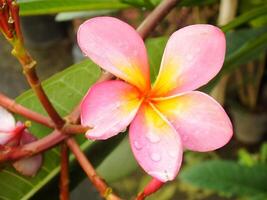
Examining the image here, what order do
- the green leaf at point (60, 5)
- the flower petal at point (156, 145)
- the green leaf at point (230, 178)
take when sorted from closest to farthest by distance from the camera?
the flower petal at point (156, 145)
the green leaf at point (60, 5)
the green leaf at point (230, 178)

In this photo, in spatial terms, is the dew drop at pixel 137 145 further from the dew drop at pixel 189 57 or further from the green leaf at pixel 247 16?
the green leaf at pixel 247 16

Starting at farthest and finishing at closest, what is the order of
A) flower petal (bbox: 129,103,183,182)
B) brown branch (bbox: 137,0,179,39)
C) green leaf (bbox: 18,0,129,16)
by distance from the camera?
green leaf (bbox: 18,0,129,16), brown branch (bbox: 137,0,179,39), flower petal (bbox: 129,103,183,182)

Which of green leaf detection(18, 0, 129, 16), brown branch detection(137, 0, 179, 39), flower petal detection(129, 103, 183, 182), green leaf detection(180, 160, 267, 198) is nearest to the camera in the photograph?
flower petal detection(129, 103, 183, 182)

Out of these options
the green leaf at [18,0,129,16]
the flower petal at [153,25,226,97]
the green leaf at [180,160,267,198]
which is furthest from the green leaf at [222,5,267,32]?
the green leaf at [180,160,267,198]

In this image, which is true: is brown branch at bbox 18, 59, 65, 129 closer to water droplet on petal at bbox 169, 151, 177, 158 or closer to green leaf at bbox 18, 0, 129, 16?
water droplet on petal at bbox 169, 151, 177, 158

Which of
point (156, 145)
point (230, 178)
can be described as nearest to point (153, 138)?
point (156, 145)

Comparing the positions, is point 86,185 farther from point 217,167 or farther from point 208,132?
point 208,132

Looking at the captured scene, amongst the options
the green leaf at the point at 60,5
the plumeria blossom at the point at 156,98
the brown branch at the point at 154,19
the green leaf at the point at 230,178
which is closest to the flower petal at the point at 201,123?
the plumeria blossom at the point at 156,98
